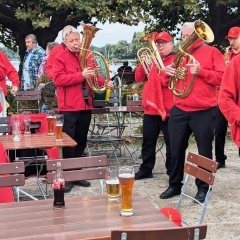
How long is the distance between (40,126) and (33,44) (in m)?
3.47

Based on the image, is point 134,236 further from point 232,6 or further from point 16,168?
point 232,6

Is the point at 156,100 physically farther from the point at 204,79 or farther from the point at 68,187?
the point at 68,187

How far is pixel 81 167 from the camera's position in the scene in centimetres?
385

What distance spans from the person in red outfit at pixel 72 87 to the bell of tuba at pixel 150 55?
0.50 metres

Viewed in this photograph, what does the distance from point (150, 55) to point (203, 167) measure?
239 cm

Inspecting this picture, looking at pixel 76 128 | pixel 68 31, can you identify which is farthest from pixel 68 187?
pixel 68 31

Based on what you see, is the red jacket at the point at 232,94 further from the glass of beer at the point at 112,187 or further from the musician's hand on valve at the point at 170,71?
the musician's hand on valve at the point at 170,71

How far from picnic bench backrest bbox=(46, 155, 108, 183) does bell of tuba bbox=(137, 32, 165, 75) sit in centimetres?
190

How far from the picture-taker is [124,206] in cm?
291

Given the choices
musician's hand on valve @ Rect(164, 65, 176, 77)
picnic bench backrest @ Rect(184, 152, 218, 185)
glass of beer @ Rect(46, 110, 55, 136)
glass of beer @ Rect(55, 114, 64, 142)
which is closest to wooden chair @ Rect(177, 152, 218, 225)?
picnic bench backrest @ Rect(184, 152, 218, 185)

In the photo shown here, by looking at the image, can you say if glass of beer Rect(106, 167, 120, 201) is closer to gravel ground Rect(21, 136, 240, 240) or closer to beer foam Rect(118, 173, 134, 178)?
beer foam Rect(118, 173, 134, 178)

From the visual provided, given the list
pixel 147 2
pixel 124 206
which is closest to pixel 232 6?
pixel 147 2

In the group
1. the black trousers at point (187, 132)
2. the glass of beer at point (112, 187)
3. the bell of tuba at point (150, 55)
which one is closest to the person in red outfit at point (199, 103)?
the black trousers at point (187, 132)

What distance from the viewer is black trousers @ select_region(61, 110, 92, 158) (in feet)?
19.5
